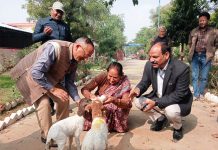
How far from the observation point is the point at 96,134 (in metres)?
3.31

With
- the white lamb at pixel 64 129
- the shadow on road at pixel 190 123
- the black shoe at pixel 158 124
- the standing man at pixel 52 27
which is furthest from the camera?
the standing man at pixel 52 27

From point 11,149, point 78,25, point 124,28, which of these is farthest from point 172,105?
point 124,28

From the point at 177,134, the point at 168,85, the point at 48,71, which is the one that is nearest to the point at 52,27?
the point at 48,71

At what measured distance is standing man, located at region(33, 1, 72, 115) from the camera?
5285 millimetres

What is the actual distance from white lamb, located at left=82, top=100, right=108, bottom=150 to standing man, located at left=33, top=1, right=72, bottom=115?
2.05 meters

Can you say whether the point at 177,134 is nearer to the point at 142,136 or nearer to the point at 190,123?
the point at 142,136

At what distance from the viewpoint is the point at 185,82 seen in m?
4.46

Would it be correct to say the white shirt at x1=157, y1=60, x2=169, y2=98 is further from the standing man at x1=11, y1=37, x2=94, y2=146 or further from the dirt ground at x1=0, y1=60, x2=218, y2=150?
the standing man at x1=11, y1=37, x2=94, y2=146

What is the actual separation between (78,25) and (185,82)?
11.0m

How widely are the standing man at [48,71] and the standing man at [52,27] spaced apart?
135cm

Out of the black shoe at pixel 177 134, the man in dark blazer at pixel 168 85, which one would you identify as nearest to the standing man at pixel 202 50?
the man in dark blazer at pixel 168 85

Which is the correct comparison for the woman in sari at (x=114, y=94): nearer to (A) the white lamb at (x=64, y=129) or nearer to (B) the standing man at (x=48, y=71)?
(B) the standing man at (x=48, y=71)

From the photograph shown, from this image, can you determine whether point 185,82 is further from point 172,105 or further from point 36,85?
point 36,85

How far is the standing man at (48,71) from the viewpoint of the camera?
3646mm
